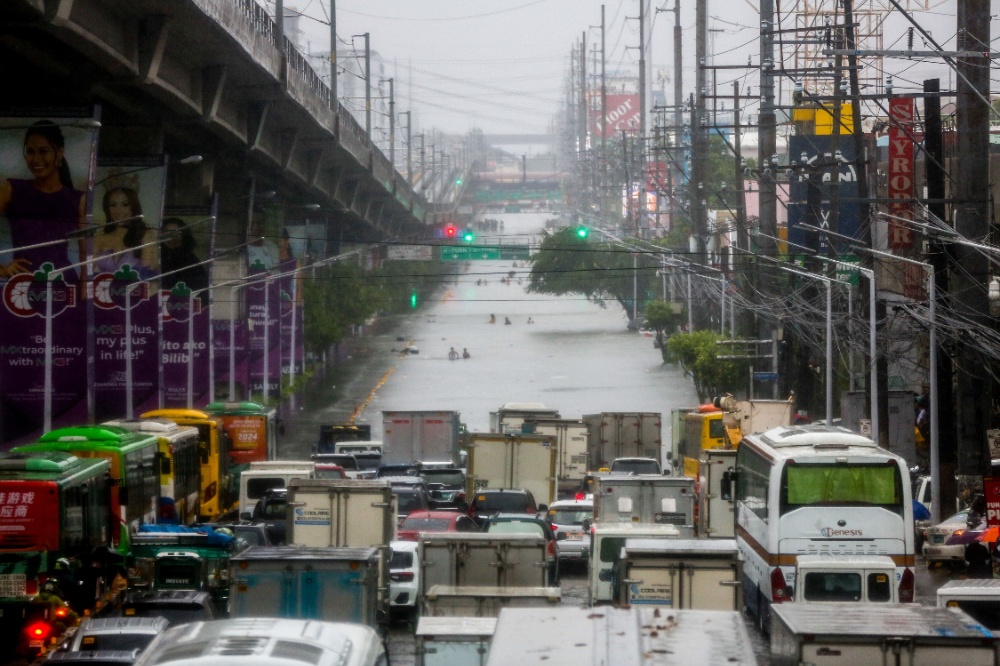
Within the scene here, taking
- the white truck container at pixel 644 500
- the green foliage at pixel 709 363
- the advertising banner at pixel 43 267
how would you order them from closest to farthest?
the white truck container at pixel 644 500
the advertising banner at pixel 43 267
the green foliage at pixel 709 363

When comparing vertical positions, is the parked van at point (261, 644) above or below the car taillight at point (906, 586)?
above

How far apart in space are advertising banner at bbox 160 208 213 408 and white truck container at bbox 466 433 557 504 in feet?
42.5

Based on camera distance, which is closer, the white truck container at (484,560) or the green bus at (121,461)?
the white truck container at (484,560)

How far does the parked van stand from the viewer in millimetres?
8234

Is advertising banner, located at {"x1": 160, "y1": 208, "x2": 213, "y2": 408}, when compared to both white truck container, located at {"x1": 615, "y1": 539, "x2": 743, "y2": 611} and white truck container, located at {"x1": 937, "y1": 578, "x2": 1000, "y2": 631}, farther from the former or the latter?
white truck container, located at {"x1": 937, "y1": 578, "x2": 1000, "y2": 631}

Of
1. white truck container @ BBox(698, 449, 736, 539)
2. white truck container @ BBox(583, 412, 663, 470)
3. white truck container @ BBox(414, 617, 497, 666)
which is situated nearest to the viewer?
white truck container @ BBox(414, 617, 497, 666)

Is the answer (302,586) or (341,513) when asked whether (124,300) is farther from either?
(302,586)

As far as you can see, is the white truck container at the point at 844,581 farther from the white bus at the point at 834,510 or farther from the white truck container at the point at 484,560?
the white truck container at the point at 484,560

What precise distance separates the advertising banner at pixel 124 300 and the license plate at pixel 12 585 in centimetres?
1881

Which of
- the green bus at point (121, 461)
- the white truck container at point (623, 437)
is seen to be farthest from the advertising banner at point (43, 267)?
the white truck container at point (623, 437)

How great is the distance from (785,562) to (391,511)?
5509 mm

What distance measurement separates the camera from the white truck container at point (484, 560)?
1892 centimetres

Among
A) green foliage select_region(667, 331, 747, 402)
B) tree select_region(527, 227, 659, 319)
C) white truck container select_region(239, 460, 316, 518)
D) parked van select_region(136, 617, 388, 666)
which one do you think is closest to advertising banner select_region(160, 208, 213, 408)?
white truck container select_region(239, 460, 316, 518)

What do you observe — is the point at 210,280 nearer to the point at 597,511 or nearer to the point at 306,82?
the point at 306,82
